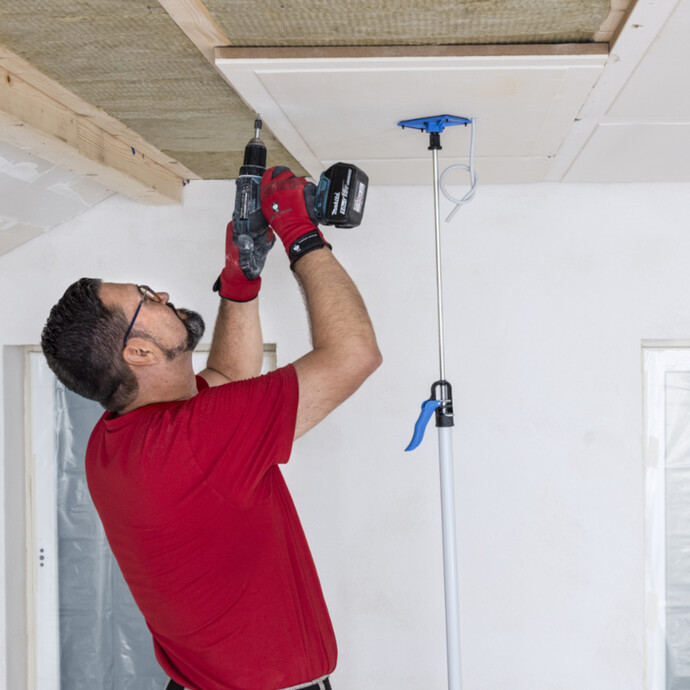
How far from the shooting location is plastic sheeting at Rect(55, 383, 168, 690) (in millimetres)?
2475

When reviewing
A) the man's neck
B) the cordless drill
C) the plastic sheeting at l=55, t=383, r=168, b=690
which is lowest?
the plastic sheeting at l=55, t=383, r=168, b=690

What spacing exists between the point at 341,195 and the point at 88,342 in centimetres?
53

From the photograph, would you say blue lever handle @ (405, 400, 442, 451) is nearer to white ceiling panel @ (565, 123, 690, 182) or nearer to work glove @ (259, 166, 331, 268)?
work glove @ (259, 166, 331, 268)

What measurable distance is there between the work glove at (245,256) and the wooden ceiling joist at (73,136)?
1.35 feet

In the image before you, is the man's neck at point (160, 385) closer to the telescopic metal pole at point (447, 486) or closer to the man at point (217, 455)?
the man at point (217, 455)

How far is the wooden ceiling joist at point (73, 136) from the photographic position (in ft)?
4.43

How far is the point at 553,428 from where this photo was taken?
225 cm

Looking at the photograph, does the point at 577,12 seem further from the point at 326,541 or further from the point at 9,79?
the point at 326,541

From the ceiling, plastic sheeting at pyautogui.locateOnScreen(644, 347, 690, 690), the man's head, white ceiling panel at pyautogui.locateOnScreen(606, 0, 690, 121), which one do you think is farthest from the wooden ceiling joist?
plastic sheeting at pyautogui.locateOnScreen(644, 347, 690, 690)

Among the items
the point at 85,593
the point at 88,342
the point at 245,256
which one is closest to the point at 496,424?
the point at 245,256

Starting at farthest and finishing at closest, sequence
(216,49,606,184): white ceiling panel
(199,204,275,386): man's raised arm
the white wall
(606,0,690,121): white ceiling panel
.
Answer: the white wall → (199,204,275,386): man's raised arm → (216,49,606,184): white ceiling panel → (606,0,690,121): white ceiling panel

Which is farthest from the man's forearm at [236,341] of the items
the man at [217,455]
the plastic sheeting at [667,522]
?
the plastic sheeting at [667,522]

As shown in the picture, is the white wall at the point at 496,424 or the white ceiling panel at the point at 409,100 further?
the white wall at the point at 496,424

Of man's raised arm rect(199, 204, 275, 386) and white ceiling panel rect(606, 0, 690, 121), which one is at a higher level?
white ceiling panel rect(606, 0, 690, 121)
